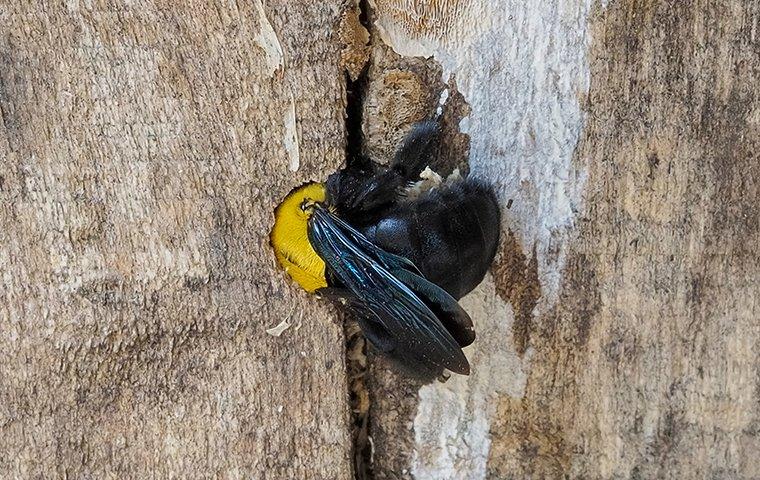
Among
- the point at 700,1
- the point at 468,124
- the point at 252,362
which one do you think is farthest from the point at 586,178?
the point at 252,362

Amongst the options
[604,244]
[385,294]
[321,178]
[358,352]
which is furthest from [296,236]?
[604,244]

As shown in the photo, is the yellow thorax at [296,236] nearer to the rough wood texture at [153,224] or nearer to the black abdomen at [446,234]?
the rough wood texture at [153,224]

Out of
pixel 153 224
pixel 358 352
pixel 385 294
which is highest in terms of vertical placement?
pixel 153 224

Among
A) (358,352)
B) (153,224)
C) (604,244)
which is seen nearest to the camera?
(153,224)

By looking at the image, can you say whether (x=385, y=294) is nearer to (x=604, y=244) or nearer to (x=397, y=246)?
(x=397, y=246)

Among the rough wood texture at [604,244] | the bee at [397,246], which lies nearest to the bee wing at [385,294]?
the bee at [397,246]

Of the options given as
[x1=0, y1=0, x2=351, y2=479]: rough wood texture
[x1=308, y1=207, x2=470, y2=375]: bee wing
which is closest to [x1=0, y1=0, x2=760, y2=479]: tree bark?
[x1=0, y1=0, x2=351, y2=479]: rough wood texture
